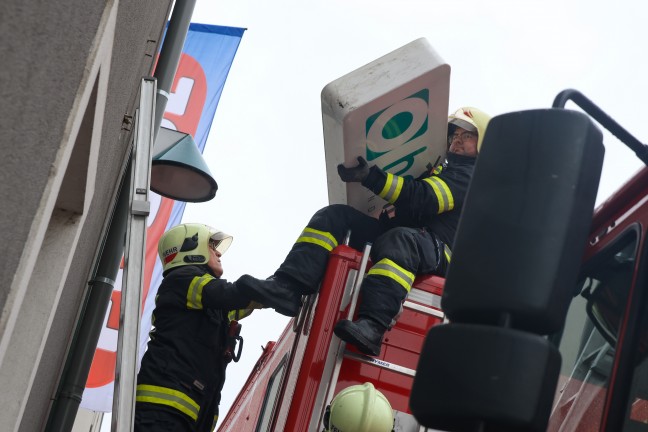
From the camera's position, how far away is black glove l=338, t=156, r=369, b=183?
→ 18.8ft

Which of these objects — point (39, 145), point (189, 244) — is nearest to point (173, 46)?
point (189, 244)

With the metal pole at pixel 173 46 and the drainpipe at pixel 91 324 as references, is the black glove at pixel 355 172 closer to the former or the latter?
the drainpipe at pixel 91 324

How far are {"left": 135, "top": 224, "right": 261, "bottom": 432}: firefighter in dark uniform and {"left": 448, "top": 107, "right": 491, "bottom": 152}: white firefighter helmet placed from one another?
1658 mm

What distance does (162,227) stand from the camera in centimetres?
838

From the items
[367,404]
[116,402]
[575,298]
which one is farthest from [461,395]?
[367,404]

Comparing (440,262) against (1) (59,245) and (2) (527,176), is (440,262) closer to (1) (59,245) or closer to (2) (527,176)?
(1) (59,245)

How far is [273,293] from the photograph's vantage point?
5.60m

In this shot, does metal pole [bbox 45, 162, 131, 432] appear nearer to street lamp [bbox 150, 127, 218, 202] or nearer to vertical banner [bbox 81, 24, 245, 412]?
street lamp [bbox 150, 127, 218, 202]

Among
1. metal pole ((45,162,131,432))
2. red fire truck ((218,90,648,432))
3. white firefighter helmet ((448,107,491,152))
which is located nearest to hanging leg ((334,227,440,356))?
white firefighter helmet ((448,107,491,152))

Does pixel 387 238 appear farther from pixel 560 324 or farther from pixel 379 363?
pixel 560 324

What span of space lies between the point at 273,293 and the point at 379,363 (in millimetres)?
740

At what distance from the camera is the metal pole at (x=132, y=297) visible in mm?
3414

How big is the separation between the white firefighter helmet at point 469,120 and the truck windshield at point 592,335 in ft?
10.6

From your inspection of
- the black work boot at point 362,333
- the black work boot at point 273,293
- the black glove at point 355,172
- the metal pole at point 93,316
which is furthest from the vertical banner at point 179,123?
the black work boot at point 362,333
